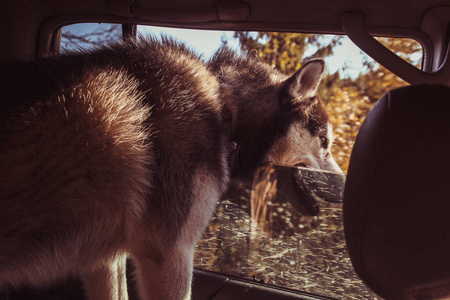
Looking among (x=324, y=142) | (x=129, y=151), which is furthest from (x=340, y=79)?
(x=129, y=151)

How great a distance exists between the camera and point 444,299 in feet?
3.59

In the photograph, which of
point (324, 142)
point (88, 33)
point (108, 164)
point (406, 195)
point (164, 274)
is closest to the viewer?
point (406, 195)

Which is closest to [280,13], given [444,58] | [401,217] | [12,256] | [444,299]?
[444,58]

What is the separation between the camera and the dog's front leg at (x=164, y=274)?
67.0 inches

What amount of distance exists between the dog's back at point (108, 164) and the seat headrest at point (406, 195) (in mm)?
883

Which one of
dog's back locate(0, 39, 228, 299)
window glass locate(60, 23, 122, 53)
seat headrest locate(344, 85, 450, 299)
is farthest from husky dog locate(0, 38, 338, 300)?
seat headrest locate(344, 85, 450, 299)

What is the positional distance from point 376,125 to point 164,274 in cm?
116

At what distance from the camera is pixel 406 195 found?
1.02 m

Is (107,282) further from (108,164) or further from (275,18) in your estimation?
(275,18)

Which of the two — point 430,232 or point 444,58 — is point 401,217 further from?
point 444,58

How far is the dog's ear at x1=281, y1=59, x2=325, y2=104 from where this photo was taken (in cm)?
205

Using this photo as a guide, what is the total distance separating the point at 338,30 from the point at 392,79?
17.4 inches

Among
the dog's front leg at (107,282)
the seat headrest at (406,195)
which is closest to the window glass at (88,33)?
the dog's front leg at (107,282)

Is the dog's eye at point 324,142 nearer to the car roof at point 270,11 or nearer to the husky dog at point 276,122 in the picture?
the husky dog at point 276,122
